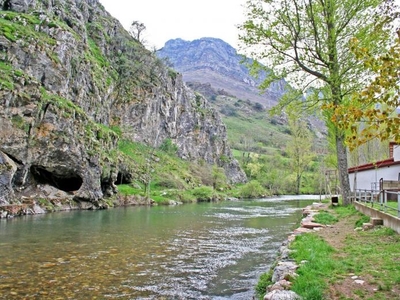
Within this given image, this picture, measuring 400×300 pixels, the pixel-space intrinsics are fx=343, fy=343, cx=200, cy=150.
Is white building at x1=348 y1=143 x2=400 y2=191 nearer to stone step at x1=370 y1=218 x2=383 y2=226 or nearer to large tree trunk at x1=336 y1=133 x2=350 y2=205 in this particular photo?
large tree trunk at x1=336 y1=133 x2=350 y2=205

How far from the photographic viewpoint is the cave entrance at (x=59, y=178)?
135 ft

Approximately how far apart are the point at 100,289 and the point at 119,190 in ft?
155

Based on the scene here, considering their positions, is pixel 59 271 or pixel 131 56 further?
pixel 131 56

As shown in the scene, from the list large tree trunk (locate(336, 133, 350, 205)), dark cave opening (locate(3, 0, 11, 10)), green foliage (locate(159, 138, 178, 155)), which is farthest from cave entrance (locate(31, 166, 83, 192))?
green foliage (locate(159, 138, 178, 155))

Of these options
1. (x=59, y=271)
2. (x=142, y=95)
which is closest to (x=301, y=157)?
(x=142, y=95)

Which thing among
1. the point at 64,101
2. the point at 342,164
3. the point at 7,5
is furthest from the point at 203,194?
the point at 342,164

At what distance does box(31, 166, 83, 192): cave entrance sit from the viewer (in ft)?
135

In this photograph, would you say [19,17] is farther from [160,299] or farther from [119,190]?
[160,299]

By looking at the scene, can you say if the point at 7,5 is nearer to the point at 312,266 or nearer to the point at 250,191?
the point at 312,266

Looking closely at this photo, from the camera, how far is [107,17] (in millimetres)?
99188

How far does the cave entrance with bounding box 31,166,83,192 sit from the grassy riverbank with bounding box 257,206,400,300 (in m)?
35.7

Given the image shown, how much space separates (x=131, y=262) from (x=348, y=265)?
8.54m

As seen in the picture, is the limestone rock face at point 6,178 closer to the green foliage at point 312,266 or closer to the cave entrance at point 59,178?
the cave entrance at point 59,178

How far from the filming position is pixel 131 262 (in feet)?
47.0
